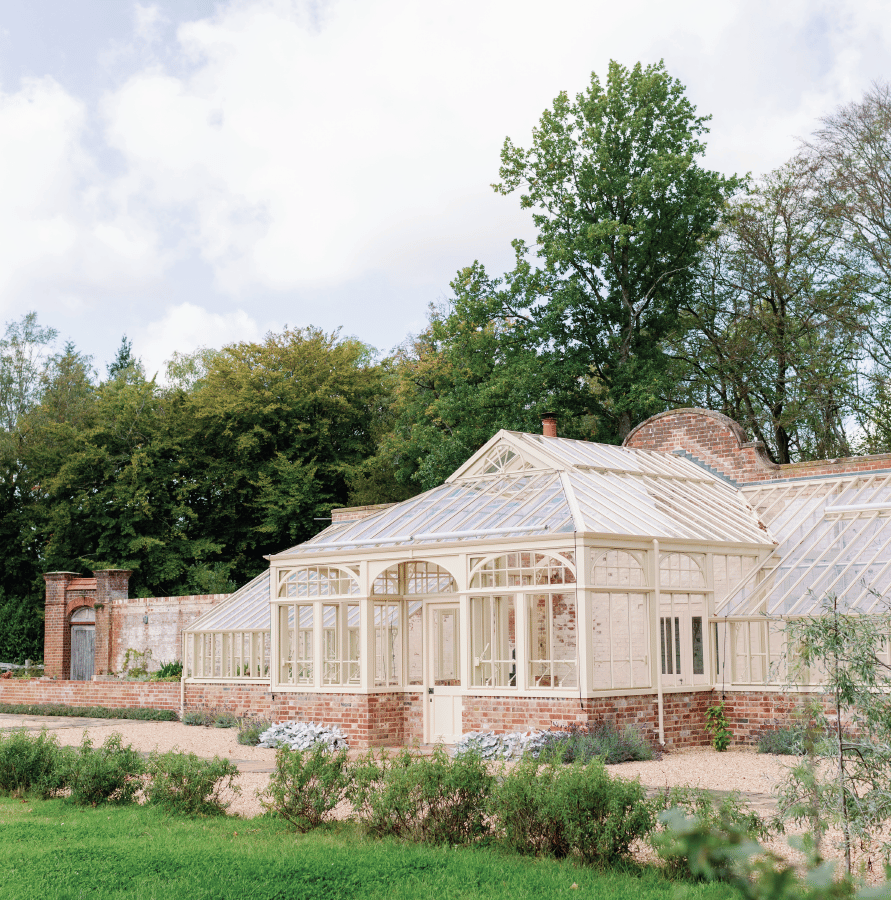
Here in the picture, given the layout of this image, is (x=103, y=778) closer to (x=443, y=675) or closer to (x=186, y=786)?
(x=186, y=786)

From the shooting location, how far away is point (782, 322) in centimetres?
2647

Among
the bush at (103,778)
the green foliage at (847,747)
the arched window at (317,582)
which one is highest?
the arched window at (317,582)

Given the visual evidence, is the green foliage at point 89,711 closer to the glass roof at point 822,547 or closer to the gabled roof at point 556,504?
the gabled roof at point 556,504

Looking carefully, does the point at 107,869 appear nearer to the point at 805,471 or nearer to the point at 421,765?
the point at 421,765

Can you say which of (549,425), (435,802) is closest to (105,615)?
(549,425)

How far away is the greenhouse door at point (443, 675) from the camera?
15586 millimetres

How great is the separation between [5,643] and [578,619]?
80.7 ft

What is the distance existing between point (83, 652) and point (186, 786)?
18090mm

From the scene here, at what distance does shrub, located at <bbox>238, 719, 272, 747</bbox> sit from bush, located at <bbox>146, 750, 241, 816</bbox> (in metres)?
6.36

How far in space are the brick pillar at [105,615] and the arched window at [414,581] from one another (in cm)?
1132

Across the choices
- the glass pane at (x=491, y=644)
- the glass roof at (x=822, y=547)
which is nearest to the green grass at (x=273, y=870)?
the glass pane at (x=491, y=644)

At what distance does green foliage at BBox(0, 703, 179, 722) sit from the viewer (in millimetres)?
20875

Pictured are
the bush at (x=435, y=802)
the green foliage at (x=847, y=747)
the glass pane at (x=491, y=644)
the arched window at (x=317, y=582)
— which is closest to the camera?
the green foliage at (x=847, y=747)

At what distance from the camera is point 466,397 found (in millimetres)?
27547
